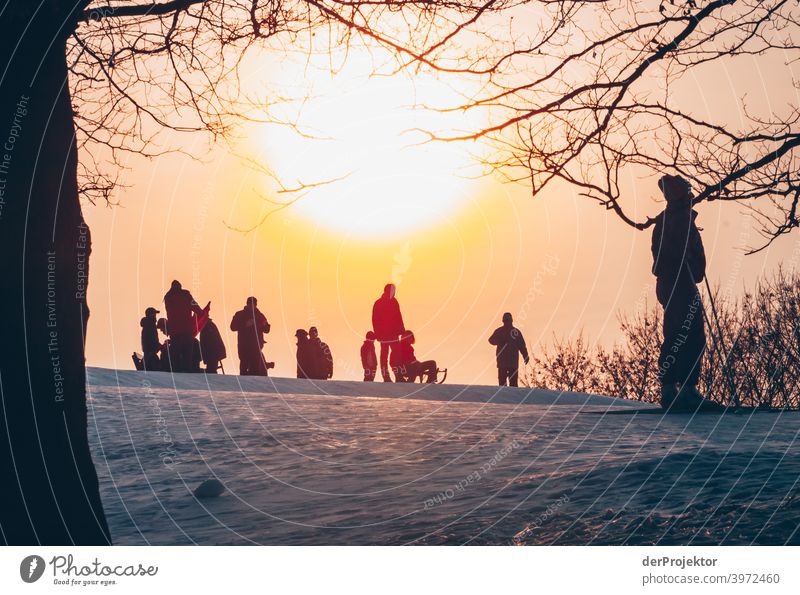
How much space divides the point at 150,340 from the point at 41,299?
15353mm

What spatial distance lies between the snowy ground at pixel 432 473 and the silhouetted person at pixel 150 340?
7.02 metres

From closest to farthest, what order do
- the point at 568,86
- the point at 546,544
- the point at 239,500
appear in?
the point at 546,544
the point at 568,86
the point at 239,500

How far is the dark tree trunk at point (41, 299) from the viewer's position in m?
6.66

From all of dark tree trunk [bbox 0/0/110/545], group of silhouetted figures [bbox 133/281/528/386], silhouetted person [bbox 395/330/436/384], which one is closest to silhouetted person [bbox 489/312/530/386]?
group of silhouetted figures [bbox 133/281/528/386]

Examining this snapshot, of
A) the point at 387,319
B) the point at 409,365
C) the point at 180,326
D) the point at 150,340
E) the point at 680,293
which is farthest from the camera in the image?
the point at 150,340

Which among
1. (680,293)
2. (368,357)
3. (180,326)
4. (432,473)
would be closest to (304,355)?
(368,357)

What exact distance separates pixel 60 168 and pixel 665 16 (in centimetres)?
442

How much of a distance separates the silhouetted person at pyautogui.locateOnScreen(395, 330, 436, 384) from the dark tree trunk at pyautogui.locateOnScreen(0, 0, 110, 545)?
13958 millimetres

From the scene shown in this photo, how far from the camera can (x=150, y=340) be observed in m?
21.9

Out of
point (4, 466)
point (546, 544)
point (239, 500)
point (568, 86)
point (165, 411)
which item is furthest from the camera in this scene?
point (165, 411)

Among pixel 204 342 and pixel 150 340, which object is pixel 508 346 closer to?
pixel 204 342
